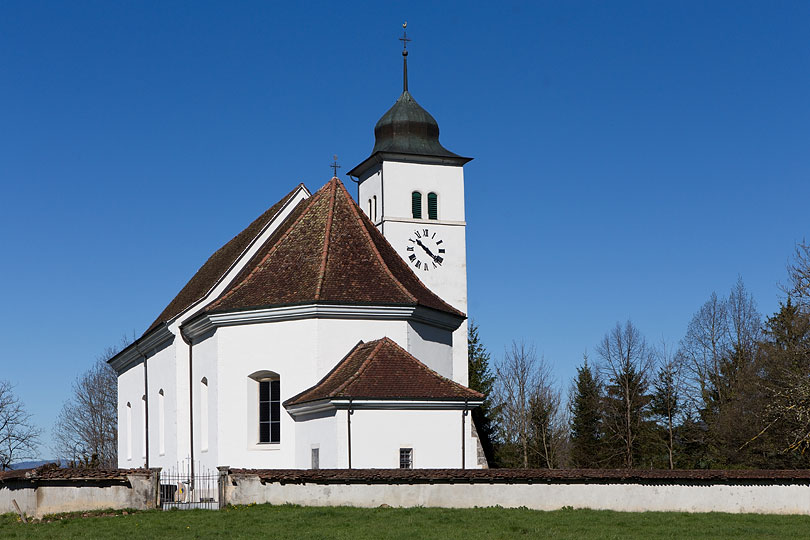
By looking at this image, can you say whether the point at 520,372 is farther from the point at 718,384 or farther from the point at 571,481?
the point at 571,481

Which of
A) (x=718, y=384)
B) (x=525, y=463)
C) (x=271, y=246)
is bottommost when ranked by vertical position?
(x=525, y=463)

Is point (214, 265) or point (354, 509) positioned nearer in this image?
point (354, 509)

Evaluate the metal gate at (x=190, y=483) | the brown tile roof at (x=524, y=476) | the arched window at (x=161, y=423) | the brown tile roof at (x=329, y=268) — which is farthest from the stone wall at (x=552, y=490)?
the arched window at (x=161, y=423)

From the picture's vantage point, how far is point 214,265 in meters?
42.7

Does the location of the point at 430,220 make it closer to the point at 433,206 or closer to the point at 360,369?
the point at 433,206

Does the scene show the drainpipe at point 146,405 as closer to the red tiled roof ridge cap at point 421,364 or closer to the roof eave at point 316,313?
the roof eave at point 316,313

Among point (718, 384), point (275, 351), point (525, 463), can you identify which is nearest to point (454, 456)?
point (275, 351)

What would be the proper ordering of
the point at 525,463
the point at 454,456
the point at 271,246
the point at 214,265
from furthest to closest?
the point at 525,463
the point at 214,265
the point at 271,246
the point at 454,456

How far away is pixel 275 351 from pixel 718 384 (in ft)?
113

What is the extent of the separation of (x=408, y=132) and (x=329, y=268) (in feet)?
59.7

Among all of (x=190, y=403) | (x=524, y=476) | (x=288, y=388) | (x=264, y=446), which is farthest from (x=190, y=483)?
(x=524, y=476)

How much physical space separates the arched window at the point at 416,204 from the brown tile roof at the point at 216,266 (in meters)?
7.53

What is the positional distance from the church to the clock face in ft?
26.6

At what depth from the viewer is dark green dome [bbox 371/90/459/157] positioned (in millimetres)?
46875
